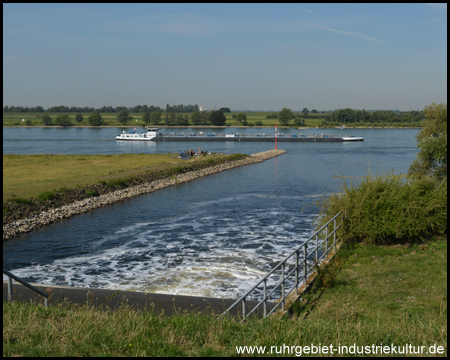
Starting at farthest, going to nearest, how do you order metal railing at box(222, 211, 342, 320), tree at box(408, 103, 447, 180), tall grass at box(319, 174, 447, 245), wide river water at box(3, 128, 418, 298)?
1. tree at box(408, 103, 447, 180)
2. wide river water at box(3, 128, 418, 298)
3. tall grass at box(319, 174, 447, 245)
4. metal railing at box(222, 211, 342, 320)

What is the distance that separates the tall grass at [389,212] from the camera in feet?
54.1

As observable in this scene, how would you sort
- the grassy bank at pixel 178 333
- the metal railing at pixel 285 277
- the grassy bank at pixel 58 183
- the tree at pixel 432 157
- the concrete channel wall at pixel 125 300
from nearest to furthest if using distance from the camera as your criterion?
1. the grassy bank at pixel 178 333
2. the metal railing at pixel 285 277
3. the concrete channel wall at pixel 125 300
4. the tree at pixel 432 157
5. the grassy bank at pixel 58 183

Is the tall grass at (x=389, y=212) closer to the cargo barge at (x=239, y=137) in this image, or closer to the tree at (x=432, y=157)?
the tree at (x=432, y=157)

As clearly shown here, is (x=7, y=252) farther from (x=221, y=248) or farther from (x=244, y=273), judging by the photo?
(x=244, y=273)

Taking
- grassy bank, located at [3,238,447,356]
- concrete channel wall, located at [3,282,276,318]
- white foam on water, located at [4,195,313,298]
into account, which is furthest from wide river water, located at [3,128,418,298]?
grassy bank, located at [3,238,447,356]

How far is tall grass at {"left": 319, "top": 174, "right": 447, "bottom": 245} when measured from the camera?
16.5m

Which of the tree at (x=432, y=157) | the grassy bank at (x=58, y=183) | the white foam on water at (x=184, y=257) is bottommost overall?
the white foam on water at (x=184, y=257)

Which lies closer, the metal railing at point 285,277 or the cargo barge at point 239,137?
the metal railing at point 285,277

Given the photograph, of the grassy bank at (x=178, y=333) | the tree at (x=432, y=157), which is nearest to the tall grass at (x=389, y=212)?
the grassy bank at (x=178, y=333)

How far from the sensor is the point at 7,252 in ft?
70.3

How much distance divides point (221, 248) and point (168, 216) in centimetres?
916

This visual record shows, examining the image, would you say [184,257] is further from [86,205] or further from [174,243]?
[86,205]

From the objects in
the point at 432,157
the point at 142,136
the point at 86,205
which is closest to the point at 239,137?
the point at 142,136

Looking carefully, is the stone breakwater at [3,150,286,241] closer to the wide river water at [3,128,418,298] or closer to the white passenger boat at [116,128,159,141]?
the wide river water at [3,128,418,298]
